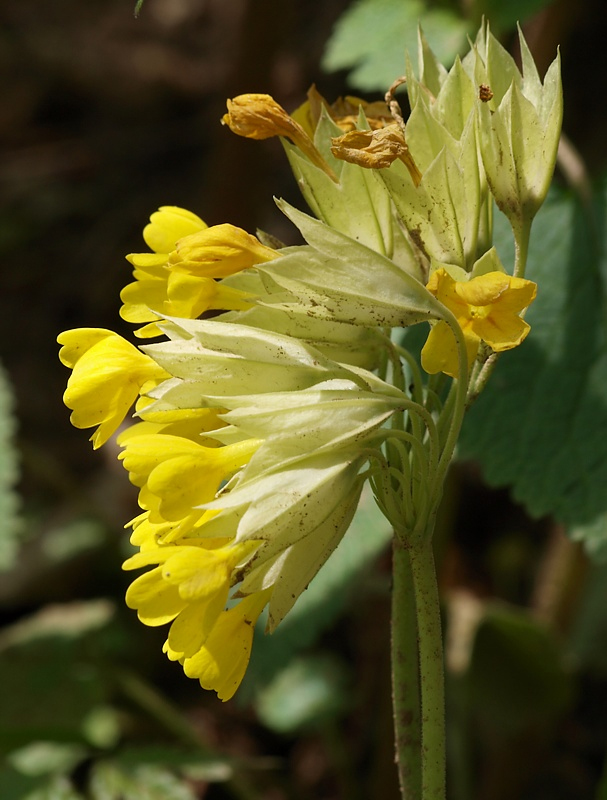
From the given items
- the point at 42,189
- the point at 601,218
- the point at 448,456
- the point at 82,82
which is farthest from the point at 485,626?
the point at 82,82

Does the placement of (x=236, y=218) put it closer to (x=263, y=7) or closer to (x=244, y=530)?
(x=263, y=7)

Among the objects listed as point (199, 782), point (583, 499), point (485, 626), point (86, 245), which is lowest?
point (199, 782)

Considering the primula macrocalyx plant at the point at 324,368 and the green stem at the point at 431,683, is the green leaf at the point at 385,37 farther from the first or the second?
the green stem at the point at 431,683

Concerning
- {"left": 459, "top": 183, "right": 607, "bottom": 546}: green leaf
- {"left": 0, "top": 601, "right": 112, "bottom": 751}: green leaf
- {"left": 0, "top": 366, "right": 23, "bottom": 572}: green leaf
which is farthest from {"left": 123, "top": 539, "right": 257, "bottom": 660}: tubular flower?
{"left": 0, "top": 601, "right": 112, "bottom": 751}: green leaf

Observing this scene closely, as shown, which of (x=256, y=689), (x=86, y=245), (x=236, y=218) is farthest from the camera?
(x=86, y=245)

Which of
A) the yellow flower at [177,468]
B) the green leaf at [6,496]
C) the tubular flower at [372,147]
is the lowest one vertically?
the green leaf at [6,496]

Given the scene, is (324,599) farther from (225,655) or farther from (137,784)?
(225,655)

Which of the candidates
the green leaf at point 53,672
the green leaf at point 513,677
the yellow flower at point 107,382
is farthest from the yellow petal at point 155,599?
the green leaf at point 53,672
